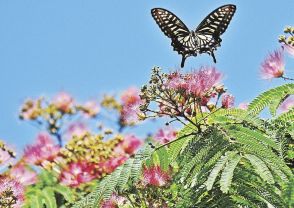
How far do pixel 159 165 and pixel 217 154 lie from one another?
0.59 metres

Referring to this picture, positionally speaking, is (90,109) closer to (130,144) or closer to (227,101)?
(130,144)

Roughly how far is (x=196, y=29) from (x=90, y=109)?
4.17m

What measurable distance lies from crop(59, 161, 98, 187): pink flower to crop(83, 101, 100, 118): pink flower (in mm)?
2866

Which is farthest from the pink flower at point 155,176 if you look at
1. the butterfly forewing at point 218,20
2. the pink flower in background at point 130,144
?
the pink flower in background at point 130,144

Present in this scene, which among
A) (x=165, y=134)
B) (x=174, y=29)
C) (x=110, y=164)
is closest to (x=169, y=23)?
(x=174, y=29)

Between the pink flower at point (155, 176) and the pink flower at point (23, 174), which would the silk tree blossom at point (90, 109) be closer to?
the pink flower at point (23, 174)

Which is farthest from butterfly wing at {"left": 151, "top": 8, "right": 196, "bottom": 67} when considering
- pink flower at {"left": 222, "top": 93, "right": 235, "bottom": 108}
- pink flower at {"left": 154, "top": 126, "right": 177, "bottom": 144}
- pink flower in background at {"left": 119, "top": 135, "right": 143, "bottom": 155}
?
pink flower in background at {"left": 119, "top": 135, "right": 143, "bottom": 155}

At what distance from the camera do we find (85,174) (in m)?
5.78

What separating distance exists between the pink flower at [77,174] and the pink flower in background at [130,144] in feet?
2.01

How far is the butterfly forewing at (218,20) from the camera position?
4.84 m

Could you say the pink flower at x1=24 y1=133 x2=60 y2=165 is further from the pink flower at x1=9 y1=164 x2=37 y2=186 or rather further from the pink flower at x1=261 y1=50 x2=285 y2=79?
the pink flower at x1=261 y1=50 x2=285 y2=79

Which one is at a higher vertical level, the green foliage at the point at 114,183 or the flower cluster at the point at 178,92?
the flower cluster at the point at 178,92

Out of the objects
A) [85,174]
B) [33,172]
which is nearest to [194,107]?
[33,172]

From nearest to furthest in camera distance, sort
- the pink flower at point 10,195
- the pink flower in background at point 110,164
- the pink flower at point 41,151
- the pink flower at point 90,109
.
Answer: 1. the pink flower at point 10,195
2. the pink flower at point 41,151
3. the pink flower in background at point 110,164
4. the pink flower at point 90,109
